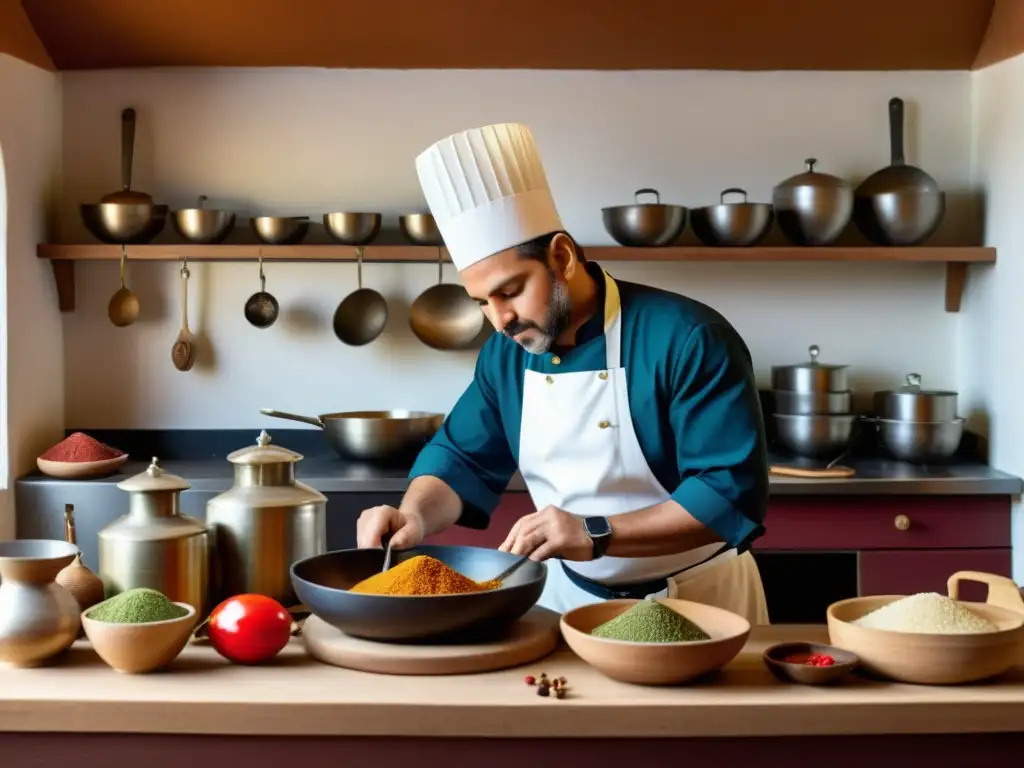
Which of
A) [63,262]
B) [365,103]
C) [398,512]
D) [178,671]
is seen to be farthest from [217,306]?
[178,671]

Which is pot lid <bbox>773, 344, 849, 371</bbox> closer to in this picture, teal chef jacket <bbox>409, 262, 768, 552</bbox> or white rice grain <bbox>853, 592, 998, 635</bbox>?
teal chef jacket <bbox>409, 262, 768, 552</bbox>

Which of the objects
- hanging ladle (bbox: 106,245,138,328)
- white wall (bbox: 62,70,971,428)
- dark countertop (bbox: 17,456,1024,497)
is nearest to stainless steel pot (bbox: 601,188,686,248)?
white wall (bbox: 62,70,971,428)

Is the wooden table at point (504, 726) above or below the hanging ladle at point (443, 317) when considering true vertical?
below

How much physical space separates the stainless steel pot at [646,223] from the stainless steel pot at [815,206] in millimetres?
335

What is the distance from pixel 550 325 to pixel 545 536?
0.44 meters

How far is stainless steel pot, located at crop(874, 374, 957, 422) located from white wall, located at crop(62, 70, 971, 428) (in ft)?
1.08

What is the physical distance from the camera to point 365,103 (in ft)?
12.6

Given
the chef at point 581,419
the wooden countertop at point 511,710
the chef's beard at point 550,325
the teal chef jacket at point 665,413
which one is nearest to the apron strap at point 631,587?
the chef at point 581,419

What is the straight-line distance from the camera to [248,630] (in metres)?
1.60

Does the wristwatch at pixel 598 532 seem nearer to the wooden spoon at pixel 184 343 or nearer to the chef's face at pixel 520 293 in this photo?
the chef's face at pixel 520 293

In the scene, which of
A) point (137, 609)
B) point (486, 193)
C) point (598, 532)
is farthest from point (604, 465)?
point (137, 609)

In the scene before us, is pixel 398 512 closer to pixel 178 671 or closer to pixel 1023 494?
pixel 178 671

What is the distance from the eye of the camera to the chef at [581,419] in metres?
1.94

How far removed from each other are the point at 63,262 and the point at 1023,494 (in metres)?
2.98
